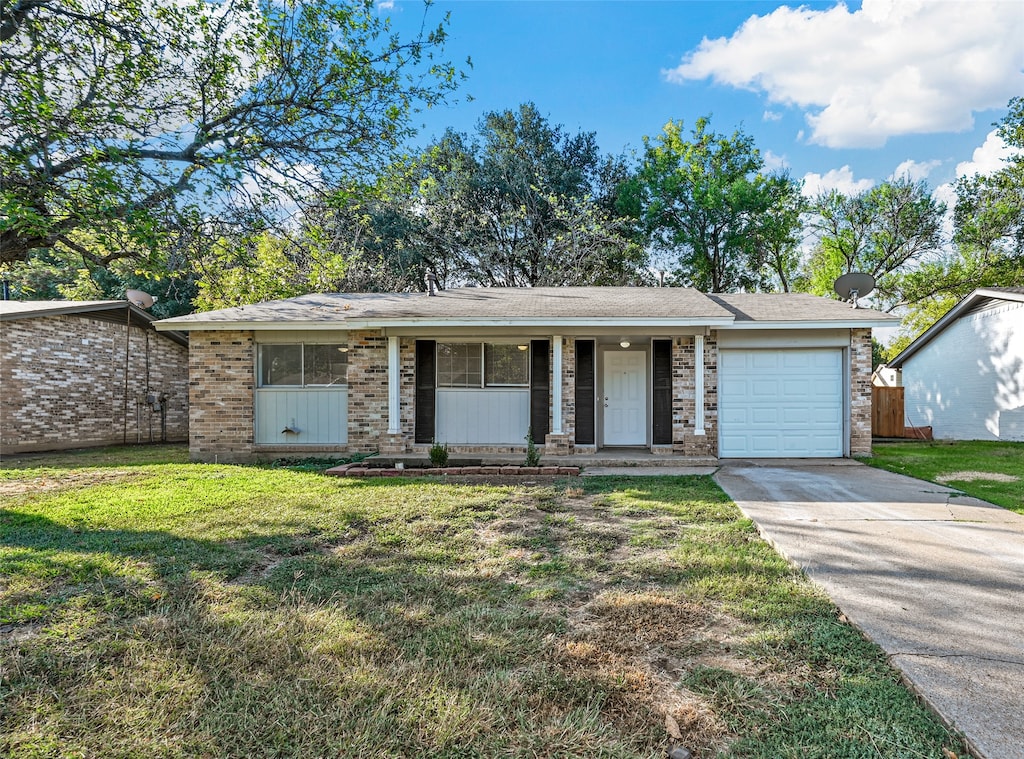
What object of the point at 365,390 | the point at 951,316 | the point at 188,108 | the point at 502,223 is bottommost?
the point at 365,390

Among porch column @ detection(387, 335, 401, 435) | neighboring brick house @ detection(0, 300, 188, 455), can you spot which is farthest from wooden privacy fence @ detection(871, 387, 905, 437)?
neighboring brick house @ detection(0, 300, 188, 455)

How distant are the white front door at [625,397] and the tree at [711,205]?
13189 mm

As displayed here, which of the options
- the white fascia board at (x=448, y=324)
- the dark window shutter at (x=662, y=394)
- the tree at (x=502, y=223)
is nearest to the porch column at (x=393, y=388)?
the white fascia board at (x=448, y=324)

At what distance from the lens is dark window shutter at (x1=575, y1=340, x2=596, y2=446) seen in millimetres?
9695

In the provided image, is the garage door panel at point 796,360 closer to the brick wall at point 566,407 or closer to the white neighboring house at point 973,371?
the brick wall at point 566,407

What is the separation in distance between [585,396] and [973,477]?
576 centimetres

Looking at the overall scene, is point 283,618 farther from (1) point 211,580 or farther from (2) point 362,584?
(1) point 211,580

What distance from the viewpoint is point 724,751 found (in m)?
1.92

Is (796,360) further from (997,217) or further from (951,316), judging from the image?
(997,217)

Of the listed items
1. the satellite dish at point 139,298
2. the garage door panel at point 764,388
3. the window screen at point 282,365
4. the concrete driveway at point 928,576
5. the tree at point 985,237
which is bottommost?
the concrete driveway at point 928,576

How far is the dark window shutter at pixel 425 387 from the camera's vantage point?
32.0 feet

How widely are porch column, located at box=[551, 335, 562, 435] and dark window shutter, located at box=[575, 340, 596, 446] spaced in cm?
51

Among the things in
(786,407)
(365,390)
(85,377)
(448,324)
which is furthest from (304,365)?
(786,407)

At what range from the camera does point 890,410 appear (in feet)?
45.6
